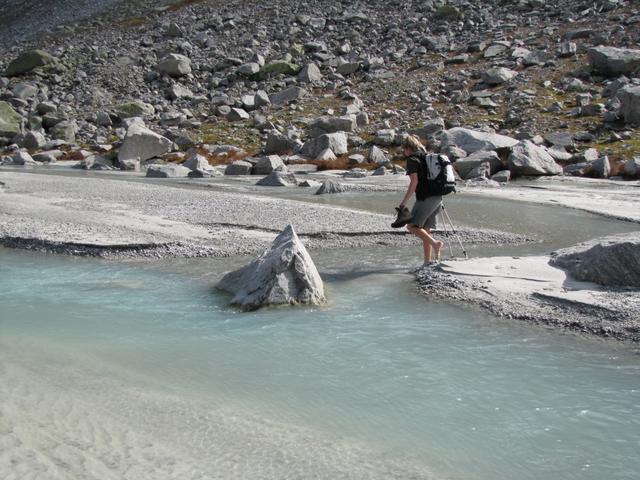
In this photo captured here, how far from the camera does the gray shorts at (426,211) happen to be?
11.9 m

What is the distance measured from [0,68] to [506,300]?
61.9 m

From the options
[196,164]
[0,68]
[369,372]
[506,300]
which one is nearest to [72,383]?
[369,372]

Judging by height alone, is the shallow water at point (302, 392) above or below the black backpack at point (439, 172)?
below

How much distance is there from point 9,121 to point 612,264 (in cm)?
4169

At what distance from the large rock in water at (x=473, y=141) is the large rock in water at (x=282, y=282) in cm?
2254

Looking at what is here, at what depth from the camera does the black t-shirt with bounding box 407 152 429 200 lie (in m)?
11.6

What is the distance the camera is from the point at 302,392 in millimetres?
6805

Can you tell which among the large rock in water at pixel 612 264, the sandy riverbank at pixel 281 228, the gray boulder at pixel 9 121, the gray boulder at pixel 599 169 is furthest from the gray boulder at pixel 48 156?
the large rock in water at pixel 612 264

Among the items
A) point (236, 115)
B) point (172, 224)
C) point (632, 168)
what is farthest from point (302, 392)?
point (236, 115)

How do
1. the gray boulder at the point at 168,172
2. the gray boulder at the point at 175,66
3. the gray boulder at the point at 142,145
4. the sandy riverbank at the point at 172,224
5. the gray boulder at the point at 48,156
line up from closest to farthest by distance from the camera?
the sandy riverbank at the point at 172,224 < the gray boulder at the point at 168,172 < the gray boulder at the point at 142,145 < the gray boulder at the point at 48,156 < the gray boulder at the point at 175,66

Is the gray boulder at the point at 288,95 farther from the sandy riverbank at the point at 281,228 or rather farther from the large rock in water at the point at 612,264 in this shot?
the large rock in water at the point at 612,264

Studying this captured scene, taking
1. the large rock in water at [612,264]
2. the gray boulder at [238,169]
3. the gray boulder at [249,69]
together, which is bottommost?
the large rock in water at [612,264]

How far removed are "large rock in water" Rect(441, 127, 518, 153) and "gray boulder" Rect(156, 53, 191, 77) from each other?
2925 centimetres

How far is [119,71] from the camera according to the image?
5712cm
